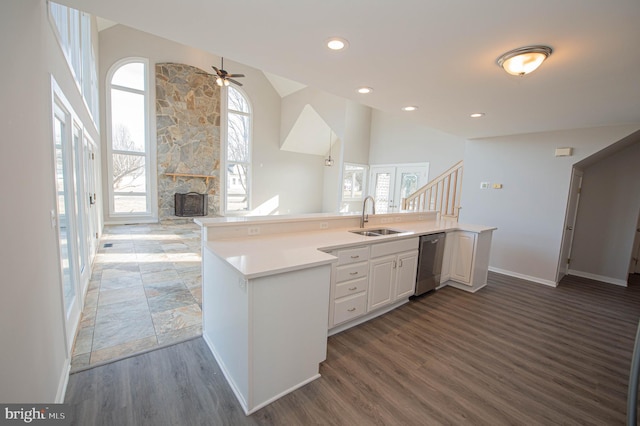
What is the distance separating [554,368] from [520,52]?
97.2 inches

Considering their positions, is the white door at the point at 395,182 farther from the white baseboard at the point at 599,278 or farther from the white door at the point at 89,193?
the white door at the point at 89,193

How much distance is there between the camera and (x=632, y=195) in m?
4.23

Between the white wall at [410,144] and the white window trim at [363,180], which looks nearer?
the white wall at [410,144]

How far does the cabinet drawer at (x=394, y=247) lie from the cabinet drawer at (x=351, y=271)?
172mm

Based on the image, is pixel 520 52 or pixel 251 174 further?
pixel 251 174

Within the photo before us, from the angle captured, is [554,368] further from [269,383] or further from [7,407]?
[7,407]

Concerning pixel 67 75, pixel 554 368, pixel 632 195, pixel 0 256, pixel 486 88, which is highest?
pixel 486 88

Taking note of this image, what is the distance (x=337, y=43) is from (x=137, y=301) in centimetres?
328

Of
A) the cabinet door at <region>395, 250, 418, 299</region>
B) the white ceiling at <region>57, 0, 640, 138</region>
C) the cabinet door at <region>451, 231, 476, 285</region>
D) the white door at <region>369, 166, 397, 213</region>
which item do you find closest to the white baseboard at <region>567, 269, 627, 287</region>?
the cabinet door at <region>451, 231, 476, 285</region>

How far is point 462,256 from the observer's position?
12.5 feet

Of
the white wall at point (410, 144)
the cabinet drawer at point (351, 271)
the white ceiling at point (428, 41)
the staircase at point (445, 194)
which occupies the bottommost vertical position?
the cabinet drawer at point (351, 271)

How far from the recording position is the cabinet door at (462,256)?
372 cm

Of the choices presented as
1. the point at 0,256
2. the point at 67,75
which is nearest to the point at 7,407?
the point at 0,256

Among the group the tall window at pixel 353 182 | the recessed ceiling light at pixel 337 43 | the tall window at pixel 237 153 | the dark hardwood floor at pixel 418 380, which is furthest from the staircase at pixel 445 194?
the tall window at pixel 237 153
